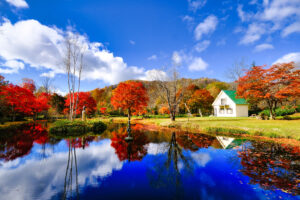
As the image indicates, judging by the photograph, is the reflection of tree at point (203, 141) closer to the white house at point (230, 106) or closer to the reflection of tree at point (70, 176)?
the reflection of tree at point (70, 176)

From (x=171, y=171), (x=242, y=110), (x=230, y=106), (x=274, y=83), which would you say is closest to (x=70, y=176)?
(x=171, y=171)

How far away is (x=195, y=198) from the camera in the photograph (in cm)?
452

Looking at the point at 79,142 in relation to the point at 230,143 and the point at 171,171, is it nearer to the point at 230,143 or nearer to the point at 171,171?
the point at 171,171

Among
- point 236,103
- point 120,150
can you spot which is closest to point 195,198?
point 120,150

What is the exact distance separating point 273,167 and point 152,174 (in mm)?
5618

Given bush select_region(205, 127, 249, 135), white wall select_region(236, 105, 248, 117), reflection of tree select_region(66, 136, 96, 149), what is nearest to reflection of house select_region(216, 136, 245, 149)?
bush select_region(205, 127, 249, 135)

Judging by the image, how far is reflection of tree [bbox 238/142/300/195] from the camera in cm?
506

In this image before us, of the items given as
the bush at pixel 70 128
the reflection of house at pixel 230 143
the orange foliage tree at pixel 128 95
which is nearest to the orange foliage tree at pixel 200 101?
the orange foliage tree at pixel 128 95

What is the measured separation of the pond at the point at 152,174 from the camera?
4738 millimetres

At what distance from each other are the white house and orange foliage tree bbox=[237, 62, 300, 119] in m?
7.57

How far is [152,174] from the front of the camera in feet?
20.3

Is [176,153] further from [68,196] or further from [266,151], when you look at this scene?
[68,196]

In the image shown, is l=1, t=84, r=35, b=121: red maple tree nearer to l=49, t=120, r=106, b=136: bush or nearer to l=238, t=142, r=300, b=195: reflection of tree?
l=49, t=120, r=106, b=136: bush

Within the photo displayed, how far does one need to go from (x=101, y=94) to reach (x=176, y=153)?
65.8 m
